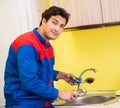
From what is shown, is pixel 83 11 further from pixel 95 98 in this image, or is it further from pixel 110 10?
pixel 95 98

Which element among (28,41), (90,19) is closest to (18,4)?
(90,19)

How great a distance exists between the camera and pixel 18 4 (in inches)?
95.5

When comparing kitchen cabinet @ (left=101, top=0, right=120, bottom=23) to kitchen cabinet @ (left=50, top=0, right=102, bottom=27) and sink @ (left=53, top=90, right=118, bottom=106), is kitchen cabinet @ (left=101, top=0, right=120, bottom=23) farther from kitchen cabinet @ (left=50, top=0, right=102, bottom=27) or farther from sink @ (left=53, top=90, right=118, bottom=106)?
sink @ (left=53, top=90, right=118, bottom=106)

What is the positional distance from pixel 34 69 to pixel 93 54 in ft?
3.45

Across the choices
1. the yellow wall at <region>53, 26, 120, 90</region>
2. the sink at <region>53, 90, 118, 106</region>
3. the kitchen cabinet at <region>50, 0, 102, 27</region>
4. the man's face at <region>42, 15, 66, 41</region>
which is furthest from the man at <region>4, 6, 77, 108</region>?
the yellow wall at <region>53, 26, 120, 90</region>

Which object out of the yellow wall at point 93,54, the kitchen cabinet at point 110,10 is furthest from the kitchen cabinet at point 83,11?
the yellow wall at point 93,54

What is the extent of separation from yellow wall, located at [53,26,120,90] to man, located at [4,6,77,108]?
2.51 ft

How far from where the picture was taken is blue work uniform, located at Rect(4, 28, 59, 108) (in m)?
1.64

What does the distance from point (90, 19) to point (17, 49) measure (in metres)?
0.78

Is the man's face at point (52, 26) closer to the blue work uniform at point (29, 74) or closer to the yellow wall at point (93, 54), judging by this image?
the blue work uniform at point (29, 74)

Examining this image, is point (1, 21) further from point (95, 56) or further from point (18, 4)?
point (95, 56)

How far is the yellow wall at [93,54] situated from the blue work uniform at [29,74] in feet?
2.66

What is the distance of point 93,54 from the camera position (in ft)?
8.52

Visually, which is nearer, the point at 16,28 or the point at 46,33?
the point at 46,33
